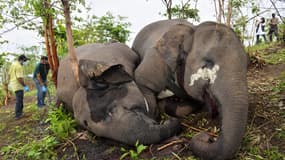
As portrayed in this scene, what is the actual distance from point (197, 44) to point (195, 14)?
21.2ft

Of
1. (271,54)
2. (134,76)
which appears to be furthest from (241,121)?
(271,54)

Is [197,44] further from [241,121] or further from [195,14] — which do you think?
[195,14]

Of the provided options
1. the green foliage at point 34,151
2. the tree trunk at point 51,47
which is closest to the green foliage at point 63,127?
the green foliage at point 34,151

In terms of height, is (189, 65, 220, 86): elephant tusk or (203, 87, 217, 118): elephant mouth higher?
(189, 65, 220, 86): elephant tusk

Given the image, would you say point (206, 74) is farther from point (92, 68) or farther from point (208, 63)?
point (92, 68)

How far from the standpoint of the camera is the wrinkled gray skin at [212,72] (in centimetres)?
288

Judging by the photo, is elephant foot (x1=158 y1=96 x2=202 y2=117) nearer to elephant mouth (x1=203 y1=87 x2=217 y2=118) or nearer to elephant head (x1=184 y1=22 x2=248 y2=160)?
elephant head (x1=184 y1=22 x2=248 y2=160)

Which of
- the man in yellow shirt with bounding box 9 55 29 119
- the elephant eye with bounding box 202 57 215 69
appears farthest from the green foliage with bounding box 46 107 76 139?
the man in yellow shirt with bounding box 9 55 29 119

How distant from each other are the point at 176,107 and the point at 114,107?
95 centimetres

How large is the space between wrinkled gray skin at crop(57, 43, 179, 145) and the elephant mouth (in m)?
0.44

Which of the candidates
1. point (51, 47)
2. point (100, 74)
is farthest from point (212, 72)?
point (51, 47)

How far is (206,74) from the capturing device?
11.4 ft

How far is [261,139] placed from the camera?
3.13m

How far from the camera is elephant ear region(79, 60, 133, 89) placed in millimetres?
3791
